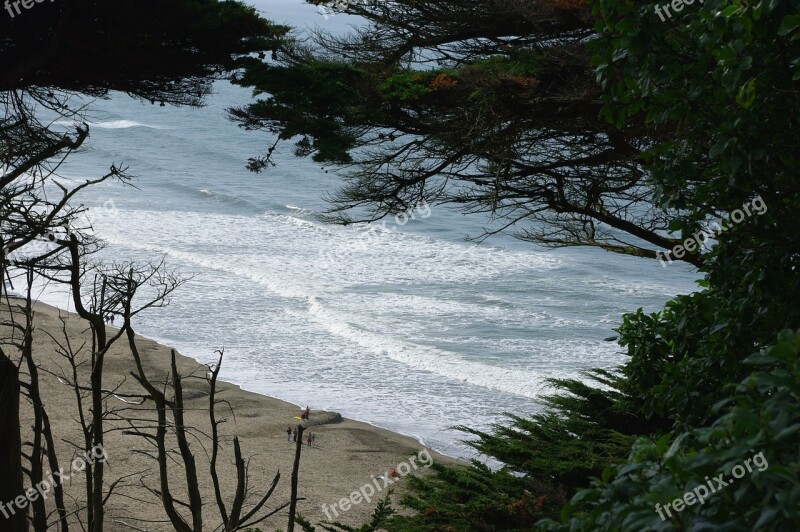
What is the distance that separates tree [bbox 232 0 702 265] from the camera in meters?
6.86

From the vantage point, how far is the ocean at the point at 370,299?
16.2 meters

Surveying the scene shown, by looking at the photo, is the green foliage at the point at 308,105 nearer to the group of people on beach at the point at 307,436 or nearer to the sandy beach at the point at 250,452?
the sandy beach at the point at 250,452

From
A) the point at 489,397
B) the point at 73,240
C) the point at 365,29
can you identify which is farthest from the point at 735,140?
Result: the point at 489,397

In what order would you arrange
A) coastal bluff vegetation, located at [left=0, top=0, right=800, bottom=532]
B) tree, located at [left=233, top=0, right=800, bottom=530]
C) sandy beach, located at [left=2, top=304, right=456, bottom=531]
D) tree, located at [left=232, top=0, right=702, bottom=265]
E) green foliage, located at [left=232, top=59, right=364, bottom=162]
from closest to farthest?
tree, located at [left=233, top=0, right=800, bottom=530]
coastal bluff vegetation, located at [left=0, top=0, right=800, bottom=532]
green foliage, located at [left=232, top=59, right=364, bottom=162]
tree, located at [left=232, top=0, right=702, bottom=265]
sandy beach, located at [left=2, top=304, right=456, bottom=531]

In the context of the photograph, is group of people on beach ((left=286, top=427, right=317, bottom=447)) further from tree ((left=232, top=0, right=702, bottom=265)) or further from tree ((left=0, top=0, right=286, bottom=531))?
tree ((left=0, top=0, right=286, bottom=531))

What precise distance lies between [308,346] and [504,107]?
12.1 meters

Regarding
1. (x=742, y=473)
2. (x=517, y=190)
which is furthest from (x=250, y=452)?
(x=742, y=473)

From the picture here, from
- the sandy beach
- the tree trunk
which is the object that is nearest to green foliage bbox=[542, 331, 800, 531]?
the tree trunk

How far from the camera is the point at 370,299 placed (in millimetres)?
22641

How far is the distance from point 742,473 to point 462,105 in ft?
21.0

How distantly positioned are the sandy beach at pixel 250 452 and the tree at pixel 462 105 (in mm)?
4212

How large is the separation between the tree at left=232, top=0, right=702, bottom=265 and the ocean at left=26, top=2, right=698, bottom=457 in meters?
1.00

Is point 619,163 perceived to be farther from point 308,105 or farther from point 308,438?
point 308,438

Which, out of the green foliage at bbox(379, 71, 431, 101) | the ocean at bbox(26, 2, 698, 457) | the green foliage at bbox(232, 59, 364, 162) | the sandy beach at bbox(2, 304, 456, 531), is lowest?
A: the sandy beach at bbox(2, 304, 456, 531)
